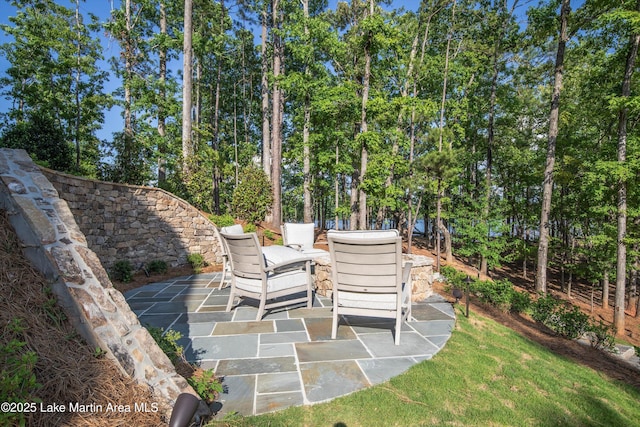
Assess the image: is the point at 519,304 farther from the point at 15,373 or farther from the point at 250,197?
the point at 250,197

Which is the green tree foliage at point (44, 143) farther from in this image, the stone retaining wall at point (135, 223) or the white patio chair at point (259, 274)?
the white patio chair at point (259, 274)

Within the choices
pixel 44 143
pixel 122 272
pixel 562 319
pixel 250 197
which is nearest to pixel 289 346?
pixel 122 272

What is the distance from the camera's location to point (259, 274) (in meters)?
3.44

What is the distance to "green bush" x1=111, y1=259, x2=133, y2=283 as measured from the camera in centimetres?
554

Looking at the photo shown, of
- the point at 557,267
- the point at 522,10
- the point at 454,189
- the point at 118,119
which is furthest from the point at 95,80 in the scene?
the point at 557,267

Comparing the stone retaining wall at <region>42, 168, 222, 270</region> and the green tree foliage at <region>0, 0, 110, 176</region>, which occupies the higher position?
the green tree foliage at <region>0, 0, 110, 176</region>

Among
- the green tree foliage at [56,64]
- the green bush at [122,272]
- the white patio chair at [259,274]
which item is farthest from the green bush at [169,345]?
the green tree foliage at [56,64]

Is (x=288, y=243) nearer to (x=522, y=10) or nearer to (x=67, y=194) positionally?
(x=67, y=194)

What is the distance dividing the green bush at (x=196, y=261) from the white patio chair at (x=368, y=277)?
475 cm

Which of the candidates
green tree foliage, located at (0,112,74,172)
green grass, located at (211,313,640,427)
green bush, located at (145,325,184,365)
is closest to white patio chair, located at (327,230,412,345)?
green grass, located at (211,313,640,427)

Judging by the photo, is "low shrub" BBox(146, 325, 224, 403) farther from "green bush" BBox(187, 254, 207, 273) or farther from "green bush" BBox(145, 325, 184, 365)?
"green bush" BBox(187, 254, 207, 273)

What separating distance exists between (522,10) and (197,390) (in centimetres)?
1556

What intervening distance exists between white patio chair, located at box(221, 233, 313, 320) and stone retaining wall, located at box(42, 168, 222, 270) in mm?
3535

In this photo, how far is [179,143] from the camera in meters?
12.3
